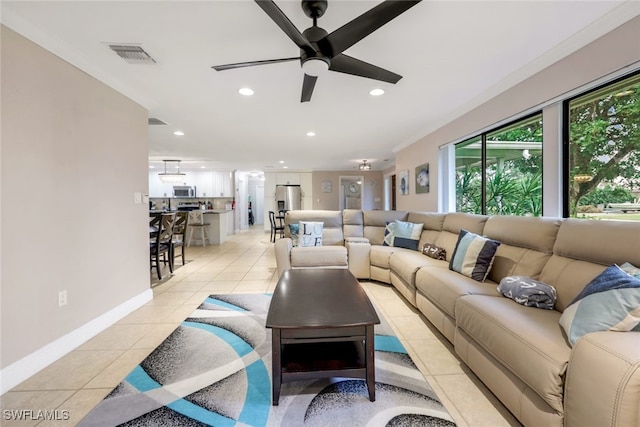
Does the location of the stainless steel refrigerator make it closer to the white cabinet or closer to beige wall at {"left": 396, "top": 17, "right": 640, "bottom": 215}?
the white cabinet

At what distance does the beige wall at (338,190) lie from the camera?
9.81 metres

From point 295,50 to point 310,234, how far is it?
254 cm

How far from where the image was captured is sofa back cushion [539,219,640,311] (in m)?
1.45

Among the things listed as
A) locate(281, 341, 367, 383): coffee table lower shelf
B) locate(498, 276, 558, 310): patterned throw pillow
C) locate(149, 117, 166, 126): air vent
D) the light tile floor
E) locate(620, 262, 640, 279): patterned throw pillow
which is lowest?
the light tile floor

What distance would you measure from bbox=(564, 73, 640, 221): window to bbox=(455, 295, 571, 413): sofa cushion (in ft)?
3.75

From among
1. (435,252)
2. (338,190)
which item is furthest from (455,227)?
(338,190)

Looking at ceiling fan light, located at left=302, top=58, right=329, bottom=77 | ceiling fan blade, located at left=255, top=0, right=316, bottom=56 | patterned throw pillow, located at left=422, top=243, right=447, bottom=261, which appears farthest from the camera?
patterned throw pillow, located at left=422, top=243, right=447, bottom=261

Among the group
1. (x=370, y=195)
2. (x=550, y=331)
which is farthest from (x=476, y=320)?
(x=370, y=195)

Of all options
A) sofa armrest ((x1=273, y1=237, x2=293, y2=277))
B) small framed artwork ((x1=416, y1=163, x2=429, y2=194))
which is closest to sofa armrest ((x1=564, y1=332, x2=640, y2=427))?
sofa armrest ((x1=273, y1=237, x2=293, y2=277))

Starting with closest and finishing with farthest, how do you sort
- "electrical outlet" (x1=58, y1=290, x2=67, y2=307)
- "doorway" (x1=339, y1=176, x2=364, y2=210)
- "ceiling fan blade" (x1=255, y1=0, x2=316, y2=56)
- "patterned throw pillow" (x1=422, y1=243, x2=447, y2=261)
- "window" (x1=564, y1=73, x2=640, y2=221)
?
1. "ceiling fan blade" (x1=255, y1=0, x2=316, y2=56)
2. "window" (x1=564, y1=73, x2=640, y2=221)
3. "electrical outlet" (x1=58, y1=290, x2=67, y2=307)
4. "patterned throw pillow" (x1=422, y1=243, x2=447, y2=261)
5. "doorway" (x1=339, y1=176, x2=364, y2=210)

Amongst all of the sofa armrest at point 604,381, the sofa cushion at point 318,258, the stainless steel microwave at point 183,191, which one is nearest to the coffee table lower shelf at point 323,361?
the sofa armrest at point 604,381

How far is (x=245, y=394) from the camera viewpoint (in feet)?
5.12

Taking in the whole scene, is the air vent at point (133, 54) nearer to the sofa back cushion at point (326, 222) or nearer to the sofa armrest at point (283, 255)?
the sofa armrest at point (283, 255)

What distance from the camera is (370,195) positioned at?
998 cm
